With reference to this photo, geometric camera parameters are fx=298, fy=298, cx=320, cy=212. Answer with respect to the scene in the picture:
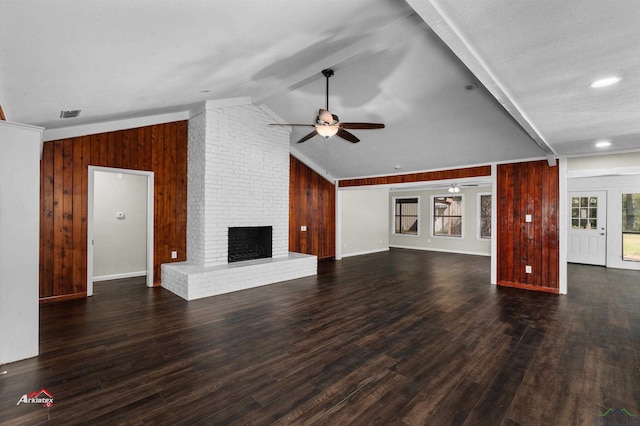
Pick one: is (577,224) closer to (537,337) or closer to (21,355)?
(537,337)

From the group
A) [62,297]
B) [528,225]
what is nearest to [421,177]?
[528,225]

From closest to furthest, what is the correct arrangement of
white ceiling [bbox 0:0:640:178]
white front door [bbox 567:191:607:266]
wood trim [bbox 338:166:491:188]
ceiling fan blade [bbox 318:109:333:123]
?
white ceiling [bbox 0:0:640:178], ceiling fan blade [bbox 318:109:333:123], wood trim [bbox 338:166:491:188], white front door [bbox 567:191:607:266]

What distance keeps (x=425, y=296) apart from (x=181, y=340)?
3.51 m

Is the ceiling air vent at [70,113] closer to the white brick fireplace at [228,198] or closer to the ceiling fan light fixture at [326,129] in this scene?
the white brick fireplace at [228,198]

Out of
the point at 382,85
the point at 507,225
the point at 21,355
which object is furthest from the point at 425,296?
the point at 21,355

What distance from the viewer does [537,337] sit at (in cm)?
320

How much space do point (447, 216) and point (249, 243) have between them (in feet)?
24.3

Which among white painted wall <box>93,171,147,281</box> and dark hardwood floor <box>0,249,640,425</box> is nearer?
dark hardwood floor <box>0,249,640,425</box>

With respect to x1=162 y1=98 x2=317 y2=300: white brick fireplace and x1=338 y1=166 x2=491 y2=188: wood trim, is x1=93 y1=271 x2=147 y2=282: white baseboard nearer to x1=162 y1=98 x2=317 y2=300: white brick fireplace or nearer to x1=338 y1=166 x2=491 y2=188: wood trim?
x1=162 y1=98 x2=317 y2=300: white brick fireplace

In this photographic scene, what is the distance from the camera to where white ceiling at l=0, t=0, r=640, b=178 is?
5.24 ft

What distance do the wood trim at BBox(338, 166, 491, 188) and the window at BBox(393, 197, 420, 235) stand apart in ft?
12.4

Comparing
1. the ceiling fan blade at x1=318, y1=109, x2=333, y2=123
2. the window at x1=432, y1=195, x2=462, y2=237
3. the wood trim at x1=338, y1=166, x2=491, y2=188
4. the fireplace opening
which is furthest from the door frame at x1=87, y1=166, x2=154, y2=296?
the window at x1=432, y1=195, x2=462, y2=237
